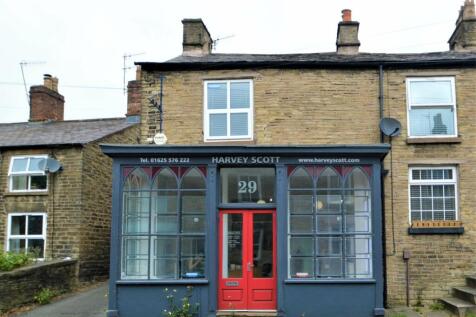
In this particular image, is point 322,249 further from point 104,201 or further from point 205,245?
point 104,201

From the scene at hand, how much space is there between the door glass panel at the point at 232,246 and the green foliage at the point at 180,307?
0.97 meters

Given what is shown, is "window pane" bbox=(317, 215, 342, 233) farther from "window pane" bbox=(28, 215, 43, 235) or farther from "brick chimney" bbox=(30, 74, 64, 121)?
"brick chimney" bbox=(30, 74, 64, 121)

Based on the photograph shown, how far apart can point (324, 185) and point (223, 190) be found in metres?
2.28

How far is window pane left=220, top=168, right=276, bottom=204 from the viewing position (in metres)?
12.6

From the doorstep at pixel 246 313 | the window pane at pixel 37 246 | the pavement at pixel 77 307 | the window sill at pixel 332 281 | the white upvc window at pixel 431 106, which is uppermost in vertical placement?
the white upvc window at pixel 431 106

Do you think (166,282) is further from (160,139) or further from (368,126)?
(368,126)

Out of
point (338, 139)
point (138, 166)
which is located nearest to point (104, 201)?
point (138, 166)

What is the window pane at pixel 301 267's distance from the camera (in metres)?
12.0

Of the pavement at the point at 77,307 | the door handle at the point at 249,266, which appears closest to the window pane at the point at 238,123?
the door handle at the point at 249,266

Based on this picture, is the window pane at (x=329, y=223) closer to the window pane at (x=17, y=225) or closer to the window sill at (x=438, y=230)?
the window sill at (x=438, y=230)

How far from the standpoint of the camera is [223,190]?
12.6 m

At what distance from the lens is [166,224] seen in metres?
12.3

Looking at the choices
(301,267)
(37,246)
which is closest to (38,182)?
(37,246)

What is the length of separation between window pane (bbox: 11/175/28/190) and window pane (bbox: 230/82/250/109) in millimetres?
8165
